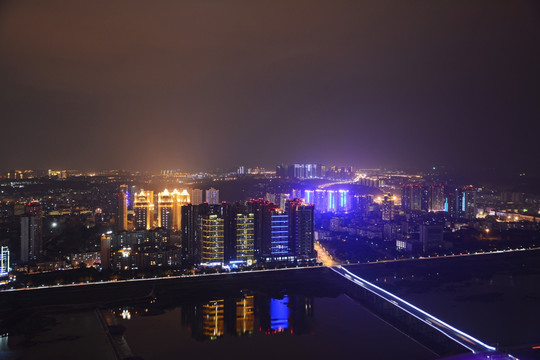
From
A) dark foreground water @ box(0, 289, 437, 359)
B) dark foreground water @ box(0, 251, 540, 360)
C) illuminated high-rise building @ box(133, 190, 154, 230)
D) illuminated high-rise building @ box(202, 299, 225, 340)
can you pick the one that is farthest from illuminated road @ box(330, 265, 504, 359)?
illuminated high-rise building @ box(133, 190, 154, 230)

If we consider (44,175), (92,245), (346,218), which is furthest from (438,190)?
(44,175)

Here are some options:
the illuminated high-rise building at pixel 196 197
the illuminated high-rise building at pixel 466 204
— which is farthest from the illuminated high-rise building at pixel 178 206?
the illuminated high-rise building at pixel 466 204

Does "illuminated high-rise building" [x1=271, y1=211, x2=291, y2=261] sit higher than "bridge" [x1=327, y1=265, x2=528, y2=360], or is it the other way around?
"illuminated high-rise building" [x1=271, y1=211, x2=291, y2=261]

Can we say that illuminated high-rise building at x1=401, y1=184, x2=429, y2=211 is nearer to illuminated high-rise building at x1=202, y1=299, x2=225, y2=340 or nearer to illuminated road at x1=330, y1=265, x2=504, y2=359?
illuminated road at x1=330, y1=265, x2=504, y2=359

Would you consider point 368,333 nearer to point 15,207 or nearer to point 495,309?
point 495,309

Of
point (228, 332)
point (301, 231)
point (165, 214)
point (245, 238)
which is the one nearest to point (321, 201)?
point (165, 214)

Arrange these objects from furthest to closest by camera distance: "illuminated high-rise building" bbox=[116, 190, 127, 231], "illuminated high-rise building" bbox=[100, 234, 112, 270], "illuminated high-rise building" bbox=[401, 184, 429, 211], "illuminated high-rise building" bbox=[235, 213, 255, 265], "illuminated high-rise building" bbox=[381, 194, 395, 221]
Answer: "illuminated high-rise building" bbox=[401, 184, 429, 211]
"illuminated high-rise building" bbox=[381, 194, 395, 221]
"illuminated high-rise building" bbox=[116, 190, 127, 231]
"illuminated high-rise building" bbox=[235, 213, 255, 265]
"illuminated high-rise building" bbox=[100, 234, 112, 270]
